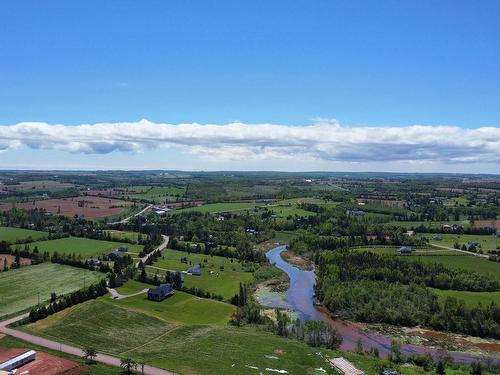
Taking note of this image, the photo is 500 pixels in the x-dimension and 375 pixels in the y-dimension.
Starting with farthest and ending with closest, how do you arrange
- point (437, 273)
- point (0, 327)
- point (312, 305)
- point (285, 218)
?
1. point (285, 218)
2. point (437, 273)
3. point (312, 305)
4. point (0, 327)

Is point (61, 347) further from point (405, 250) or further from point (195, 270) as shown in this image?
point (405, 250)

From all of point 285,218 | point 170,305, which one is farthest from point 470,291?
point 285,218

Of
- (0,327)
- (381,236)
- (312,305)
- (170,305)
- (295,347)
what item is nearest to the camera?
(295,347)

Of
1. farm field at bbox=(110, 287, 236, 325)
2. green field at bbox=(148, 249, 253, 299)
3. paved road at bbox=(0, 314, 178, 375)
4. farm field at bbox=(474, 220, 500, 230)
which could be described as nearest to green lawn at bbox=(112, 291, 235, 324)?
farm field at bbox=(110, 287, 236, 325)

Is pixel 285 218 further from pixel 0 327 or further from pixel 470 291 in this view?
pixel 0 327

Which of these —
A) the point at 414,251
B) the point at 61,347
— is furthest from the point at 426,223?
the point at 61,347

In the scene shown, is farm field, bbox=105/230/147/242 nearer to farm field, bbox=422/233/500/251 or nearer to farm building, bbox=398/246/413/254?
farm building, bbox=398/246/413/254

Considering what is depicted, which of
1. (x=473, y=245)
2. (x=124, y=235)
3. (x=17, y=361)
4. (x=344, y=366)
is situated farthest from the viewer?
(x=124, y=235)
